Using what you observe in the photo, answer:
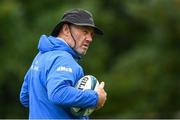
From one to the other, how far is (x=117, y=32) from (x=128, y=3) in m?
2.12

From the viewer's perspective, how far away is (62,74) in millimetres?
6102

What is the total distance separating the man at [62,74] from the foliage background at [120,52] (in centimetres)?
1416

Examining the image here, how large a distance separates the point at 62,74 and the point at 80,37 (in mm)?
510

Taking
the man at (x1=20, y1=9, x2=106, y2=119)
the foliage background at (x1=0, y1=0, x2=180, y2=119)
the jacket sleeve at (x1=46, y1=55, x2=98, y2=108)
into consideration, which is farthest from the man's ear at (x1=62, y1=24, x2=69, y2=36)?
the foliage background at (x1=0, y1=0, x2=180, y2=119)

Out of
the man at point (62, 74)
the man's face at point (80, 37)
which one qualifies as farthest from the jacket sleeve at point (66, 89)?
the man's face at point (80, 37)

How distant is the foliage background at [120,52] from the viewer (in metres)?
22.5

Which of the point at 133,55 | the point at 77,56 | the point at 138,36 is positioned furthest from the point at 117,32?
the point at 77,56

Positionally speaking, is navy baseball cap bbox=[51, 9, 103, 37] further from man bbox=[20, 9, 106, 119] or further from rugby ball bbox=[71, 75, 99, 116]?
rugby ball bbox=[71, 75, 99, 116]

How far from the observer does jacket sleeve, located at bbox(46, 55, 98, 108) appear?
607cm

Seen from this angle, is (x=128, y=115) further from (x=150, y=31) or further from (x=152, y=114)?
(x=150, y=31)

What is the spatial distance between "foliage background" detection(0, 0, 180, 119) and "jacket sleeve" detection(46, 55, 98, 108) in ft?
47.4

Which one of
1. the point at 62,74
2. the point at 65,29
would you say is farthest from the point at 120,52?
the point at 62,74

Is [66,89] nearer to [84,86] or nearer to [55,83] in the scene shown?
[55,83]

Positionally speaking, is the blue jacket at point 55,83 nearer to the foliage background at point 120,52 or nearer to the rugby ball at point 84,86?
the rugby ball at point 84,86
